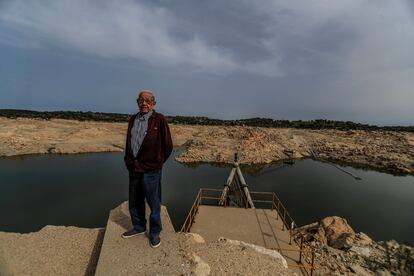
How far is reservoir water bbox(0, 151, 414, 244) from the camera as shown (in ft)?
54.3

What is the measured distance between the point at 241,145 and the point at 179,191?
16.4 m

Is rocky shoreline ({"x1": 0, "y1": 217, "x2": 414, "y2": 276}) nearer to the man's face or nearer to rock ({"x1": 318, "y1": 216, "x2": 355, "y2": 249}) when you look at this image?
the man's face

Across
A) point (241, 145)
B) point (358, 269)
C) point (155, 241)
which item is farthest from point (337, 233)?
point (241, 145)

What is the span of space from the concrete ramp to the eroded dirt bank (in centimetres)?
2876

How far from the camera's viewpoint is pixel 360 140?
44344 mm

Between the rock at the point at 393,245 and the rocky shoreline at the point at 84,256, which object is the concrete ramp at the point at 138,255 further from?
the rock at the point at 393,245

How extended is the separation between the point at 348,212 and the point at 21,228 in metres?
18.7

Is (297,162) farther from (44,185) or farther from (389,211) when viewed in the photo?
(44,185)

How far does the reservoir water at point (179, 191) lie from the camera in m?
16.5

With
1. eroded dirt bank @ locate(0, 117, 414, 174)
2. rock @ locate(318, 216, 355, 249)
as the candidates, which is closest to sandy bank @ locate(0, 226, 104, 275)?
rock @ locate(318, 216, 355, 249)

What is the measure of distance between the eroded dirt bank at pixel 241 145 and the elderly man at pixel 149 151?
94.7 ft

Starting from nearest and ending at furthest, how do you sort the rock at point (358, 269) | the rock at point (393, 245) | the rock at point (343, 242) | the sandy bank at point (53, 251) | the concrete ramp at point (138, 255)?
the concrete ramp at point (138, 255)
the rock at point (393, 245)
the sandy bank at point (53, 251)
the rock at point (358, 269)
the rock at point (343, 242)

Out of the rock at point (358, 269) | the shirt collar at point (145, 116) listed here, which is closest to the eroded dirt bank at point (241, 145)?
the rock at point (358, 269)

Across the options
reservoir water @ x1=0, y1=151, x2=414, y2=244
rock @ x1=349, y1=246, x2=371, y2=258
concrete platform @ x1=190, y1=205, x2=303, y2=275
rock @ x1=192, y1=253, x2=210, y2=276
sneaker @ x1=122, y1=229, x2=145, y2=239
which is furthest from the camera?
reservoir water @ x1=0, y1=151, x2=414, y2=244
